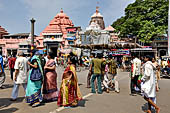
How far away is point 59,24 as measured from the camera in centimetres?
4081

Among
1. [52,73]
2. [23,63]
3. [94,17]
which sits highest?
[94,17]

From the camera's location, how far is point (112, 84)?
7391mm

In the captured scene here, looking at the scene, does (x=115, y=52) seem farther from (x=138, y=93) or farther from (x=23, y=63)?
(x=23, y=63)

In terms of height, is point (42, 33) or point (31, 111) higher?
point (42, 33)

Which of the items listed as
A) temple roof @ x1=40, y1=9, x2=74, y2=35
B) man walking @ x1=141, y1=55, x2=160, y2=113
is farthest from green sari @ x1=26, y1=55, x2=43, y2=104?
temple roof @ x1=40, y1=9, x2=74, y2=35

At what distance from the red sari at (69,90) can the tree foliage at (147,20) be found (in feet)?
62.6

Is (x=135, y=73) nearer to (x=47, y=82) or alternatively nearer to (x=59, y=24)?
Result: (x=47, y=82)

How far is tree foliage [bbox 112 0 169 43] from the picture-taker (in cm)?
2138

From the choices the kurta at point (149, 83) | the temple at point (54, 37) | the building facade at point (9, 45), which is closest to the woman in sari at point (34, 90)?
the kurta at point (149, 83)

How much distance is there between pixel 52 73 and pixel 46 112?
1260 millimetres

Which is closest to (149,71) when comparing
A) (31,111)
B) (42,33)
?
(31,111)

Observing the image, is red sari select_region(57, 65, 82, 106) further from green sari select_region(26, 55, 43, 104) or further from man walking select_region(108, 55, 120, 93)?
man walking select_region(108, 55, 120, 93)

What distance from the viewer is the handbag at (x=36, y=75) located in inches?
178

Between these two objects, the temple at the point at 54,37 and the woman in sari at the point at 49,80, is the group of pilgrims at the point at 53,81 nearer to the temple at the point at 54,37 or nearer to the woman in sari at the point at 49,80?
the woman in sari at the point at 49,80
